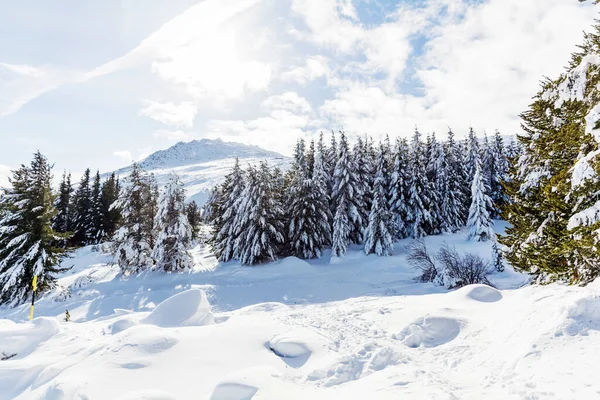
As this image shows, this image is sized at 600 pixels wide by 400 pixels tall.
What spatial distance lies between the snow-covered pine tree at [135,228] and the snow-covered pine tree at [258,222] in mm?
7297

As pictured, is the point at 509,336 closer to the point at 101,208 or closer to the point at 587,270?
the point at 587,270

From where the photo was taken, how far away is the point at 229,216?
3027 cm

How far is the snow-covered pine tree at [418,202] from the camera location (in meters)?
35.3

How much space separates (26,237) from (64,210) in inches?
1283

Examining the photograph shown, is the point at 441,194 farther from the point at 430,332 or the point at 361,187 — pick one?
the point at 430,332

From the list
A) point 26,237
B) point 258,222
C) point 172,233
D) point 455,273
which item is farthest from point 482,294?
point 26,237

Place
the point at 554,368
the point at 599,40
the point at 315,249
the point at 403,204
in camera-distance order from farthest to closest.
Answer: the point at 403,204 < the point at 315,249 < the point at 599,40 < the point at 554,368

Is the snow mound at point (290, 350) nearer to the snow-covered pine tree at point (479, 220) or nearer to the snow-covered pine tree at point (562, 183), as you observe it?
the snow-covered pine tree at point (562, 183)

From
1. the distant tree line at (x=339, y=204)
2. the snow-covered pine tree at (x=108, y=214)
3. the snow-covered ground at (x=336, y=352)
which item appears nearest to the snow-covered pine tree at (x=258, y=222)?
the distant tree line at (x=339, y=204)

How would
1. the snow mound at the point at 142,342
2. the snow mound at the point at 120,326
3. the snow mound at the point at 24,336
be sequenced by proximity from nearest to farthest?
the snow mound at the point at 142,342, the snow mound at the point at 24,336, the snow mound at the point at 120,326

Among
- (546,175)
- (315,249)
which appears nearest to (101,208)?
(315,249)

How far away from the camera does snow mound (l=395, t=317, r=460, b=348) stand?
8195 mm

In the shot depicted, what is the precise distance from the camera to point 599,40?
8.77m

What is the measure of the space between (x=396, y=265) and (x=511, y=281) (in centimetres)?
828
